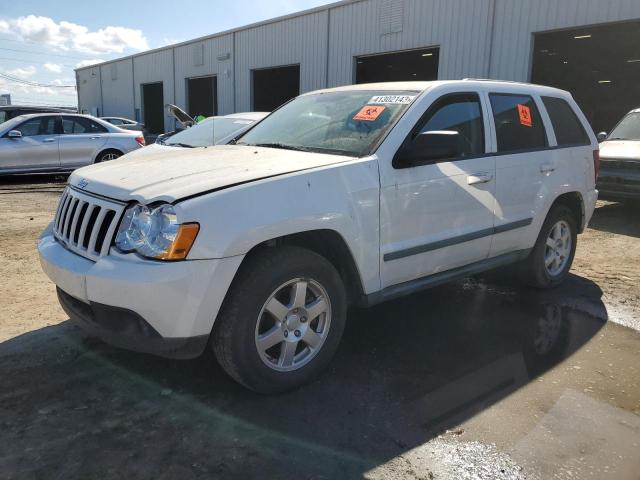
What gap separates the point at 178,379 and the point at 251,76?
20237 millimetres

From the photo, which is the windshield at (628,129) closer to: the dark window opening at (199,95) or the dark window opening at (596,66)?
the dark window opening at (596,66)

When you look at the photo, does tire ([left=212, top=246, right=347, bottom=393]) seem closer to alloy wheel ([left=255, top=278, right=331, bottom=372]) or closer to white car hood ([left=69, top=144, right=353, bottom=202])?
alloy wheel ([left=255, top=278, right=331, bottom=372])

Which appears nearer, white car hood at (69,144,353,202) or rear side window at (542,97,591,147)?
white car hood at (69,144,353,202)

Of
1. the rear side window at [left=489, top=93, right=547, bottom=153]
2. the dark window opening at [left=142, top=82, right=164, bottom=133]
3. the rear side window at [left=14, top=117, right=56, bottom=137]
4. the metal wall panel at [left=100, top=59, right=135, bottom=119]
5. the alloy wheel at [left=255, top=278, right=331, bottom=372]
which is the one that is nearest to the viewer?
the alloy wheel at [left=255, top=278, right=331, bottom=372]

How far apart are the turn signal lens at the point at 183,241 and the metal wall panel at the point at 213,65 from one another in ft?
70.7

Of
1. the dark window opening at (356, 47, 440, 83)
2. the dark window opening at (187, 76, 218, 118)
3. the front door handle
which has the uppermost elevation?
the dark window opening at (356, 47, 440, 83)

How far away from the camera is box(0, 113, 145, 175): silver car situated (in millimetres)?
10961

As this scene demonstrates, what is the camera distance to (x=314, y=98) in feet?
14.5

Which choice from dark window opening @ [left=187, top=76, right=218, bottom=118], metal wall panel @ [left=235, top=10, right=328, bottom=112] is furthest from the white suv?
dark window opening @ [left=187, top=76, right=218, bottom=118]

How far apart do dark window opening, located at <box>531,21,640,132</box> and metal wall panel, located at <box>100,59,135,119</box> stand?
79.4 ft

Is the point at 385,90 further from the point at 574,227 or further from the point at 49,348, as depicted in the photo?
the point at 49,348

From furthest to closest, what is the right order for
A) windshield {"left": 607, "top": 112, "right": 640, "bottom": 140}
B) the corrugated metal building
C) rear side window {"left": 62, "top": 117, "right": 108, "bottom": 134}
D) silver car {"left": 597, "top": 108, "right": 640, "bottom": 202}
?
the corrugated metal building < rear side window {"left": 62, "top": 117, "right": 108, "bottom": 134} < windshield {"left": 607, "top": 112, "right": 640, "bottom": 140} < silver car {"left": 597, "top": 108, "right": 640, "bottom": 202}

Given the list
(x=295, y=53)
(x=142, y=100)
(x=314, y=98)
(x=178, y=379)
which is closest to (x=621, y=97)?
(x=295, y=53)

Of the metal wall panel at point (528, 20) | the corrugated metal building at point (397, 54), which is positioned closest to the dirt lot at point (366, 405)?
the metal wall panel at point (528, 20)
